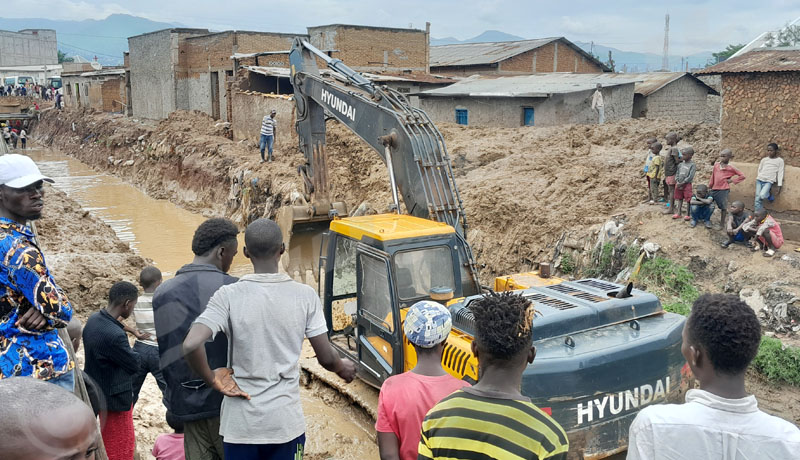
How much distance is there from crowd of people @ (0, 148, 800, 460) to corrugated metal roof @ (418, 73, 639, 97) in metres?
17.5

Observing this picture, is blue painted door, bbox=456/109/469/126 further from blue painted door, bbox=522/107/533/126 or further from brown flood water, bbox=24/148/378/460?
brown flood water, bbox=24/148/378/460

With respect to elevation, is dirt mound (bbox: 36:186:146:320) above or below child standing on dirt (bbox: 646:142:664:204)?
below

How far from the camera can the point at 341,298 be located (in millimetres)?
7516

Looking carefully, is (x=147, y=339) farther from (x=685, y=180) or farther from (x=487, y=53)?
(x=487, y=53)

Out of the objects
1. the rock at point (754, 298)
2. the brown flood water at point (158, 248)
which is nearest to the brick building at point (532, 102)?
the brown flood water at point (158, 248)

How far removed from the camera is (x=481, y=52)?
35.9 meters

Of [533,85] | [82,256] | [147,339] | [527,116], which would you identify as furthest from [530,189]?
[533,85]

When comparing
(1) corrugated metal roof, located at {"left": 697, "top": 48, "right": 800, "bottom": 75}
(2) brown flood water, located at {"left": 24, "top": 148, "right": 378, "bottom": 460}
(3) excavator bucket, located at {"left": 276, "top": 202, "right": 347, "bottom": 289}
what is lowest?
(2) brown flood water, located at {"left": 24, "top": 148, "right": 378, "bottom": 460}

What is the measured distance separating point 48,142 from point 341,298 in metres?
43.9

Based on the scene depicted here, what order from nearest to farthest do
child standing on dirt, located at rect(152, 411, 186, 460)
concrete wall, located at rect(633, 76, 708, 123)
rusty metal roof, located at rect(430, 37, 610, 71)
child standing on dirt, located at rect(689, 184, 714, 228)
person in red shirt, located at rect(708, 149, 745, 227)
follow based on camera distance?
child standing on dirt, located at rect(152, 411, 186, 460), person in red shirt, located at rect(708, 149, 745, 227), child standing on dirt, located at rect(689, 184, 714, 228), concrete wall, located at rect(633, 76, 708, 123), rusty metal roof, located at rect(430, 37, 610, 71)

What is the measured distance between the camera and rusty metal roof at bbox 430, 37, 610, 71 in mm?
33219

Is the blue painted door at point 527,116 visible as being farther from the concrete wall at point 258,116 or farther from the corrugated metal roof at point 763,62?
the corrugated metal roof at point 763,62

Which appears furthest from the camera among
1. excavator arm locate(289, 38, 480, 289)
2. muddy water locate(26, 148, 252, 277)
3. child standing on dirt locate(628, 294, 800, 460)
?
muddy water locate(26, 148, 252, 277)

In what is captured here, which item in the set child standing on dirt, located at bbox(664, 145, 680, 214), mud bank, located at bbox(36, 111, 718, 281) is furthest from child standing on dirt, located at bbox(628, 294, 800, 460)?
mud bank, located at bbox(36, 111, 718, 281)
